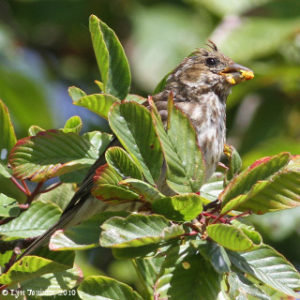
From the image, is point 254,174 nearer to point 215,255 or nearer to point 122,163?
point 215,255

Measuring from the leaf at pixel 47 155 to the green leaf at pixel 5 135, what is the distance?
17 centimetres

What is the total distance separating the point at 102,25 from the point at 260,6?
3075 millimetres

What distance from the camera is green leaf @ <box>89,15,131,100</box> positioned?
2.86 m

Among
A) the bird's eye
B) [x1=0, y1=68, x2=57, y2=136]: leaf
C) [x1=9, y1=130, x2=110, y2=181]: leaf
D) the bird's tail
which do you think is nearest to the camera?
[x1=9, y1=130, x2=110, y2=181]: leaf

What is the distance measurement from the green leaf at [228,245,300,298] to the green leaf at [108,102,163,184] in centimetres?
40

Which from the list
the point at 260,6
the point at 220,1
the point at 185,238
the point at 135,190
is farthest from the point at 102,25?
the point at 260,6

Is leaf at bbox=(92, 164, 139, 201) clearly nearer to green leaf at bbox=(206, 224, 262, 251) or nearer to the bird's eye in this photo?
green leaf at bbox=(206, 224, 262, 251)

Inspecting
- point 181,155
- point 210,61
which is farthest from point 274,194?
point 210,61

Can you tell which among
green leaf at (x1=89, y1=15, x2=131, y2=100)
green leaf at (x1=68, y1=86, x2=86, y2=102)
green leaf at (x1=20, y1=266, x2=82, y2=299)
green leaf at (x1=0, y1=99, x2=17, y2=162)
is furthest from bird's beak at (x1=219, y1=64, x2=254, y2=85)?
green leaf at (x1=20, y1=266, x2=82, y2=299)

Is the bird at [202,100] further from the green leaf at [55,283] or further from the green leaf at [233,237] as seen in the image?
the green leaf at [233,237]

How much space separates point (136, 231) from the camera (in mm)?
2209

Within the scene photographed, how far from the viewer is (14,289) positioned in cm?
268

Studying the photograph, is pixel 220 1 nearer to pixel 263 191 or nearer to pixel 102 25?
pixel 102 25

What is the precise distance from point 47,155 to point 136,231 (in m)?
0.69
